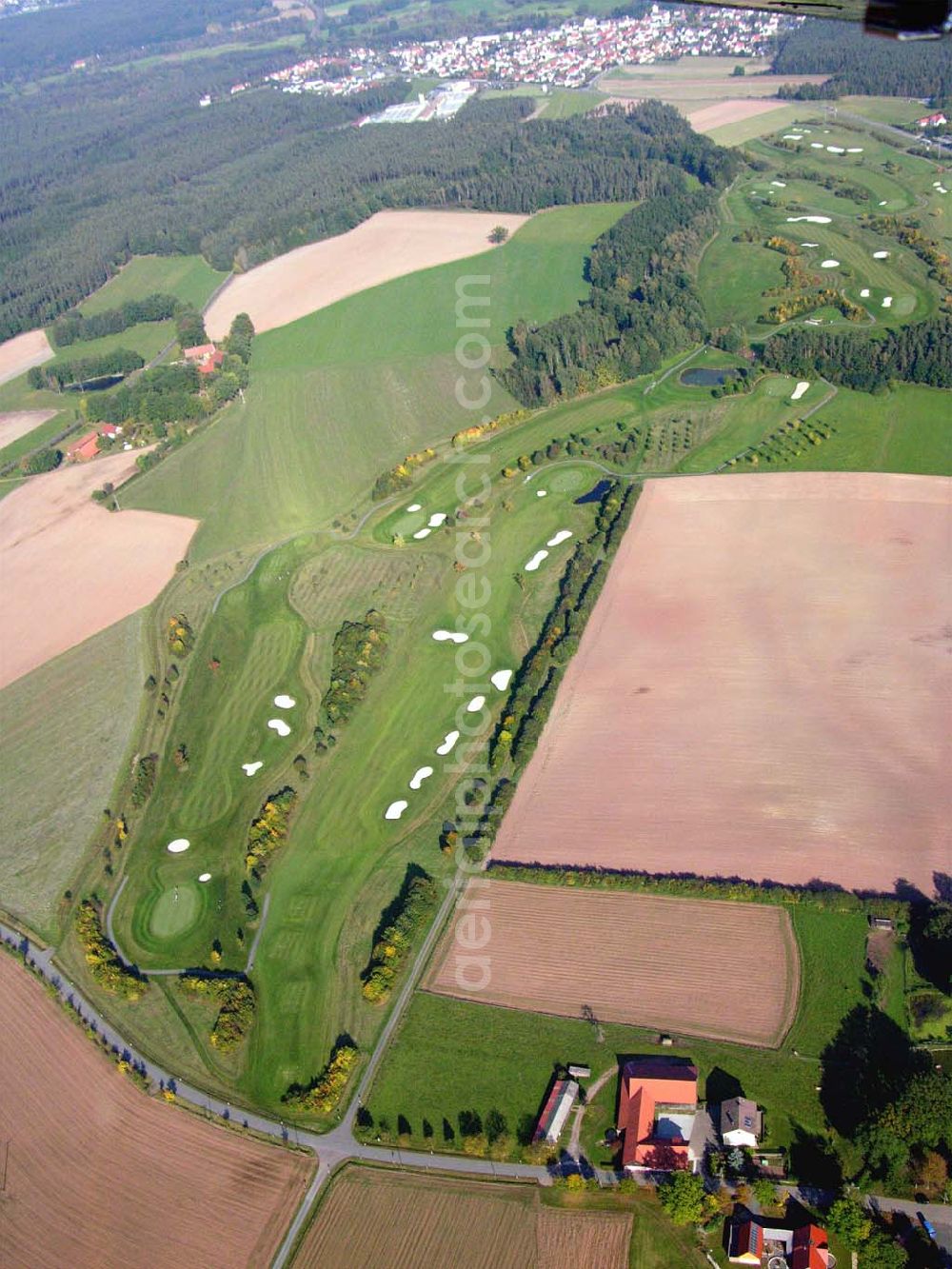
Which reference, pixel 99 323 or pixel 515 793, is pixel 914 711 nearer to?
pixel 515 793

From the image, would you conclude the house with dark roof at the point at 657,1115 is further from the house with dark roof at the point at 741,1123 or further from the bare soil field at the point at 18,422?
the bare soil field at the point at 18,422

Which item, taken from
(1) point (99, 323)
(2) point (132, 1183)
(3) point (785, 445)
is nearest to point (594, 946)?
(2) point (132, 1183)

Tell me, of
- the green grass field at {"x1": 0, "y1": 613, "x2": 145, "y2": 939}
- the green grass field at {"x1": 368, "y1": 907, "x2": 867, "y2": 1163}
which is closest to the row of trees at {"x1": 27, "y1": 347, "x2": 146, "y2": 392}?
the green grass field at {"x1": 0, "y1": 613, "x2": 145, "y2": 939}

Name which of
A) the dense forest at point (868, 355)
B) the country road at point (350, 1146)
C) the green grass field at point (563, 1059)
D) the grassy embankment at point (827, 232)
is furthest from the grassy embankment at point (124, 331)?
the green grass field at point (563, 1059)

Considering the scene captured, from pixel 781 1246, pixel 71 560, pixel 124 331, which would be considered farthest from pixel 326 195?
pixel 781 1246

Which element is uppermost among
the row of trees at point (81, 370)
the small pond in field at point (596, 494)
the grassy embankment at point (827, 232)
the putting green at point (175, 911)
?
the row of trees at point (81, 370)
